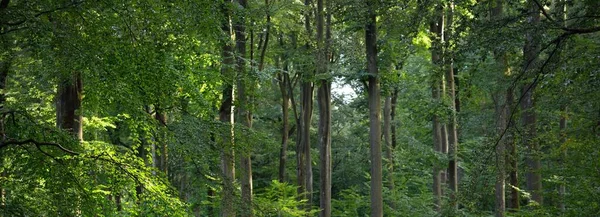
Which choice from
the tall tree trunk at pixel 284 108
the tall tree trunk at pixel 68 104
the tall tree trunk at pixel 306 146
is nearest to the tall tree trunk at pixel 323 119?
the tall tree trunk at pixel 306 146

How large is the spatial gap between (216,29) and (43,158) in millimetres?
3219

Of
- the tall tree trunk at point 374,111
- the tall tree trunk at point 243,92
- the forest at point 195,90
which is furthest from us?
the tall tree trunk at point 374,111

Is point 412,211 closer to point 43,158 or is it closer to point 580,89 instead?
point 580,89

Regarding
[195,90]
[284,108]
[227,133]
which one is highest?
[284,108]

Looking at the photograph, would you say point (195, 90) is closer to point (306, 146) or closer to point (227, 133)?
point (227, 133)

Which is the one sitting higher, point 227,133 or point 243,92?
point 243,92

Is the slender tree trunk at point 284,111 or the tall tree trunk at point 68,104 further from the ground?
the slender tree trunk at point 284,111

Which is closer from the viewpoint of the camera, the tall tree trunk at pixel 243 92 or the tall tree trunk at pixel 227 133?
the tall tree trunk at pixel 227 133

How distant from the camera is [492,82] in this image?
53.6 ft

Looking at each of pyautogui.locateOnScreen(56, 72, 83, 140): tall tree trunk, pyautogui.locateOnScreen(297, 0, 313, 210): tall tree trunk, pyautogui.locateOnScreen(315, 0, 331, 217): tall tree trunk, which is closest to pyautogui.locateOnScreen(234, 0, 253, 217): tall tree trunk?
pyautogui.locateOnScreen(56, 72, 83, 140): tall tree trunk

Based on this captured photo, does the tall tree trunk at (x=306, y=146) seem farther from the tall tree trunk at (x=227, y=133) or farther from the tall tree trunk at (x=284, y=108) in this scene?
the tall tree trunk at (x=227, y=133)

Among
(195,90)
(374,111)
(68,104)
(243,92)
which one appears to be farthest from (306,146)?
(68,104)

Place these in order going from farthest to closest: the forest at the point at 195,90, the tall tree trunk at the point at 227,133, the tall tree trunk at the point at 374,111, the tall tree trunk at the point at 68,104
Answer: the tall tree trunk at the point at 374,111 < the tall tree trunk at the point at 68,104 < the tall tree trunk at the point at 227,133 < the forest at the point at 195,90

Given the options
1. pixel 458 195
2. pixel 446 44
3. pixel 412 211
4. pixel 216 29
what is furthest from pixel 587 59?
pixel 412 211
